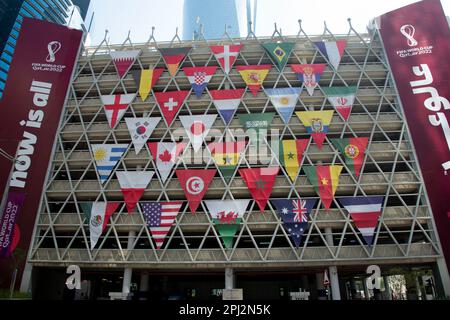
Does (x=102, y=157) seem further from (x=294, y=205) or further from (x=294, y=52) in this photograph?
(x=294, y=52)

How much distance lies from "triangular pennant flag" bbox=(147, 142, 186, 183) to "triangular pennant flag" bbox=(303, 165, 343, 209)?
14.7 m

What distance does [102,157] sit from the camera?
3578cm

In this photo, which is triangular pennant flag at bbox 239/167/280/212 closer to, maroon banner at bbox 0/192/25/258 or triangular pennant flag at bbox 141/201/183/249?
triangular pennant flag at bbox 141/201/183/249

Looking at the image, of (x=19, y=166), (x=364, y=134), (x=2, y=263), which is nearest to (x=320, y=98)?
(x=364, y=134)

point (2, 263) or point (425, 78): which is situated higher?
point (425, 78)

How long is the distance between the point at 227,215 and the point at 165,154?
10056 mm

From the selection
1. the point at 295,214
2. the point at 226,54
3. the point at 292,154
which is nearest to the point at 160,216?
the point at 295,214

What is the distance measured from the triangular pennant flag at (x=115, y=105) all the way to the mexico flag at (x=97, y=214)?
965 cm

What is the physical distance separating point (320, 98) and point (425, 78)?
11.7 metres

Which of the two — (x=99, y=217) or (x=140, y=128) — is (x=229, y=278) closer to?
(x=99, y=217)

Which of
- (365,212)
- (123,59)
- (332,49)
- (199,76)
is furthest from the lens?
(123,59)

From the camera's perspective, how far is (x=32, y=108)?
36.2 metres
